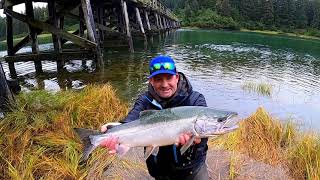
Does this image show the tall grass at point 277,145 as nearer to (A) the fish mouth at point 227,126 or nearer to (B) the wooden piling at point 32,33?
(A) the fish mouth at point 227,126

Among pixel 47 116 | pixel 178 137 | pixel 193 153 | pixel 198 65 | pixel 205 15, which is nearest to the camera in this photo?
pixel 178 137

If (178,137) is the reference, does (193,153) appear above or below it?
below

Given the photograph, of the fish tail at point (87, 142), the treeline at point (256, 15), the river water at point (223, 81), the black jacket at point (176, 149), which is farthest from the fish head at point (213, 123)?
the treeline at point (256, 15)

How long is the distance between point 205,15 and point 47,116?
9453 cm

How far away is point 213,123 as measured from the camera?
10.2 feet

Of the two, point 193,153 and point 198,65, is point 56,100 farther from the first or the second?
point 198,65

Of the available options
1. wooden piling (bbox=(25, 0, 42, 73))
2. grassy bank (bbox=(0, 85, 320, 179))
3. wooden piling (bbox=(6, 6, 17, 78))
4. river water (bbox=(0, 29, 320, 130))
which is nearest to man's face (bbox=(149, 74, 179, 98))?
grassy bank (bbox=(0, 85, 320, 179))

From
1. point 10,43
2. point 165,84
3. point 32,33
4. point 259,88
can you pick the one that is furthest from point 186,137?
point 10,43

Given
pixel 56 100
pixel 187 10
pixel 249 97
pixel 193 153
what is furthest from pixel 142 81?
pixel 187 10

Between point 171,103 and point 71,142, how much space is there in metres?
2.51

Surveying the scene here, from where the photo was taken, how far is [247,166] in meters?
5.64

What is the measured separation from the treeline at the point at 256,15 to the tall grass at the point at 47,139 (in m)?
83.5

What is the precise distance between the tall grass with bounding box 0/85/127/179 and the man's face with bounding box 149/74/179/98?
1.94 m

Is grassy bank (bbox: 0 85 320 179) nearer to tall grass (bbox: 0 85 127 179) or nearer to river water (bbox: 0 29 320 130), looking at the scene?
tall grass (bbox: 0 85 127 179)
